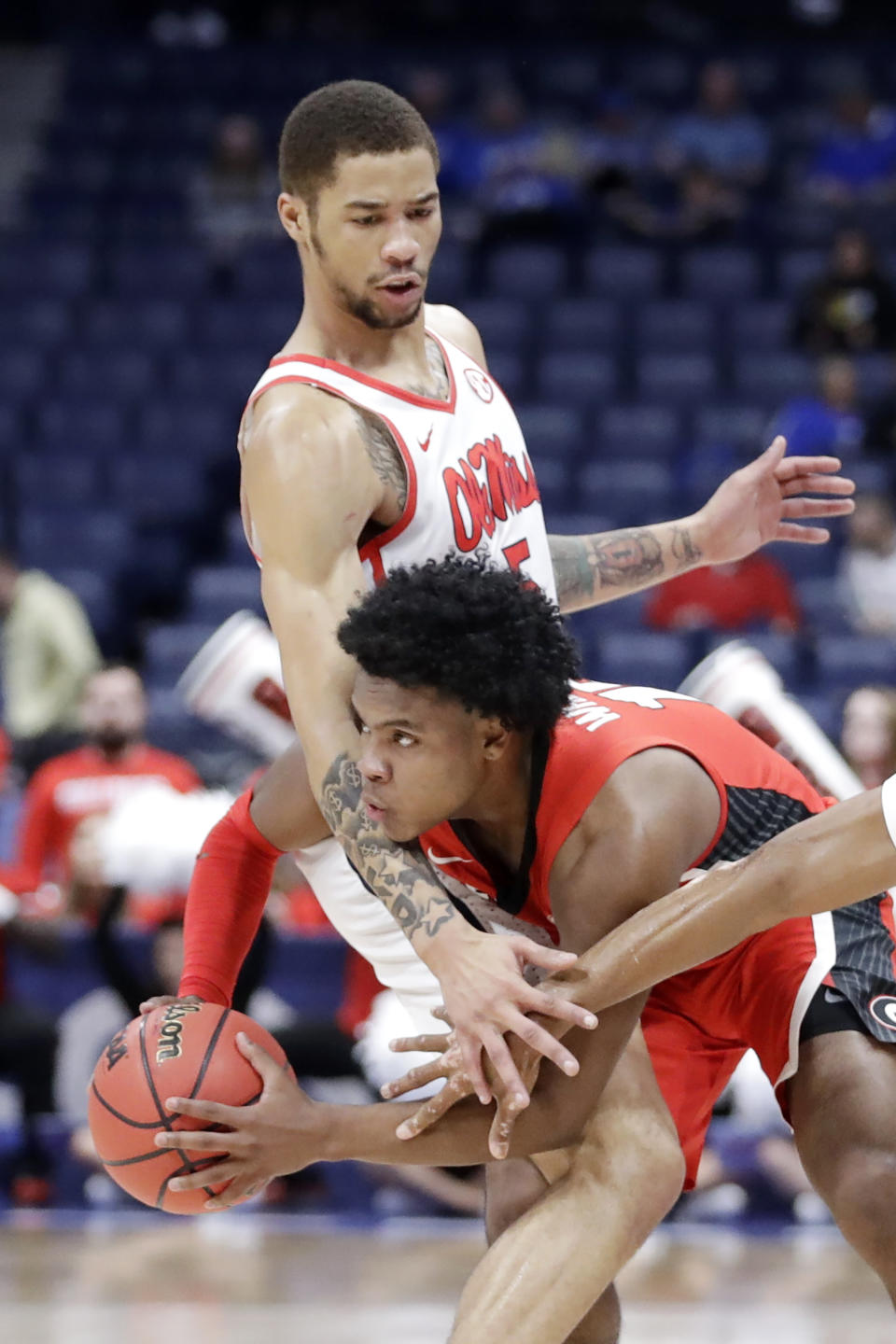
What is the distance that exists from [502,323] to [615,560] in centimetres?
694

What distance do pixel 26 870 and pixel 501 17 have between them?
28.3 ft

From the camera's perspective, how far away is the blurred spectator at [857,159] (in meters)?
11.7

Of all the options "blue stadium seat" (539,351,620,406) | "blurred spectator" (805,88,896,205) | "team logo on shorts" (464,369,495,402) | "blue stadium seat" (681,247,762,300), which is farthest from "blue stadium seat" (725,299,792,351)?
"team logo on shorts" (464,369,495,402)

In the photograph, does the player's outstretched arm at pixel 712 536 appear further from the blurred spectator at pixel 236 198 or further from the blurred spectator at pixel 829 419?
the blurred spectator at pixel 236 198

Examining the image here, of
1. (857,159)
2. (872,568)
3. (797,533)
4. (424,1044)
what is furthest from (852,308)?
(424,1044)

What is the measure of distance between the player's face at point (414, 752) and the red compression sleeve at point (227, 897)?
72 centimetres

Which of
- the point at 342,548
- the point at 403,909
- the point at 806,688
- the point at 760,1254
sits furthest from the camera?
the point at 806,688

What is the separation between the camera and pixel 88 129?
13414 millimetres

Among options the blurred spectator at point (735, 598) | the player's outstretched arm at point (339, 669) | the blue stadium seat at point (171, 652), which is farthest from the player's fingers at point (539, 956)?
the blue stadium seat at point (171, 652)

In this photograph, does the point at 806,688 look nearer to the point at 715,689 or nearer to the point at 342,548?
the point at 715,689

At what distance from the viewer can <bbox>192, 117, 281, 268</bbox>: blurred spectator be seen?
12352 millimetres

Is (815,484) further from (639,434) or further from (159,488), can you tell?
(159,488)

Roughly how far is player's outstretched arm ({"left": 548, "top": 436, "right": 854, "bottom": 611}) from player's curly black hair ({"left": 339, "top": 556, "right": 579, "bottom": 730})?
955mm

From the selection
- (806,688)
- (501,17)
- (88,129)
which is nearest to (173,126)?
(88,129)
